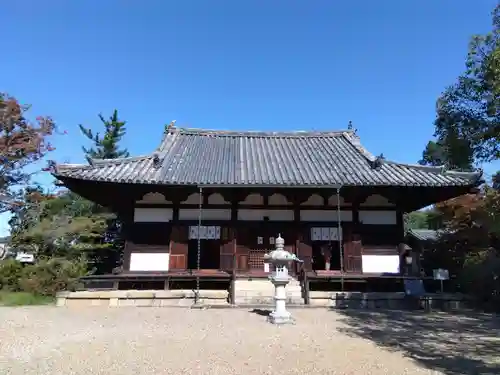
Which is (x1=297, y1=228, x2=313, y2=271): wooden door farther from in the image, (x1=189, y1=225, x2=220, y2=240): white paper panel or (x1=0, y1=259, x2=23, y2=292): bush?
(x1=0, y1=259, x2=23, y2=292): bush

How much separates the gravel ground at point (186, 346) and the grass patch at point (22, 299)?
226 centimetres

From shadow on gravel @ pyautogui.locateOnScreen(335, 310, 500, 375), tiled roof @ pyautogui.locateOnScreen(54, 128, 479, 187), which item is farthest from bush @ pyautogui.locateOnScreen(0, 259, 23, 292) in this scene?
shadow on gravel @ pyautogui.locateOnScreen(335, 310, 500, 375)

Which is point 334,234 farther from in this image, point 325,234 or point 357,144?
point 357,144

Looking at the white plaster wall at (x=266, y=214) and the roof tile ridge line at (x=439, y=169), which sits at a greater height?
the roof tile ridge line at (x=439, y=169)

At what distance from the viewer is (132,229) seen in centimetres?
1437

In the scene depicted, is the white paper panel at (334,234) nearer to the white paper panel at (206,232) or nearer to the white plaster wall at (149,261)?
the white paper panel at (206,232)

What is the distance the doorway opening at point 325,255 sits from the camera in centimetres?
1471

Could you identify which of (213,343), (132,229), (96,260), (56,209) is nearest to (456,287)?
(213,343)

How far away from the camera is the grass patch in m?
12.3

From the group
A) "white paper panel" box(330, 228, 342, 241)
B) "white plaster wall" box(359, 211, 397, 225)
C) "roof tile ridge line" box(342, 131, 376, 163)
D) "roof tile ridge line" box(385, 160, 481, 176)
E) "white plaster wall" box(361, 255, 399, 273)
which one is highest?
"roof tile ridge line" box(342, 131, 376, 163)

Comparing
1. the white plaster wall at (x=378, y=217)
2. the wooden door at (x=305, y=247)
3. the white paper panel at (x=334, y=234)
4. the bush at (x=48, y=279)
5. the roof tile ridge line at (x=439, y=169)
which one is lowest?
the bush at (x=48, y=279)

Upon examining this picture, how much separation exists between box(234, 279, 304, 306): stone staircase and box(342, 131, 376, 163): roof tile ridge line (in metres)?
6.54

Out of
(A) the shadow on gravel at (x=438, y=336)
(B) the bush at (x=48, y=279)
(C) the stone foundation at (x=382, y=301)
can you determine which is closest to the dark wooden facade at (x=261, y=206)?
(C) the stone foundation at (x=382, y=301)

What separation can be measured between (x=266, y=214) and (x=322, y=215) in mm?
2290
